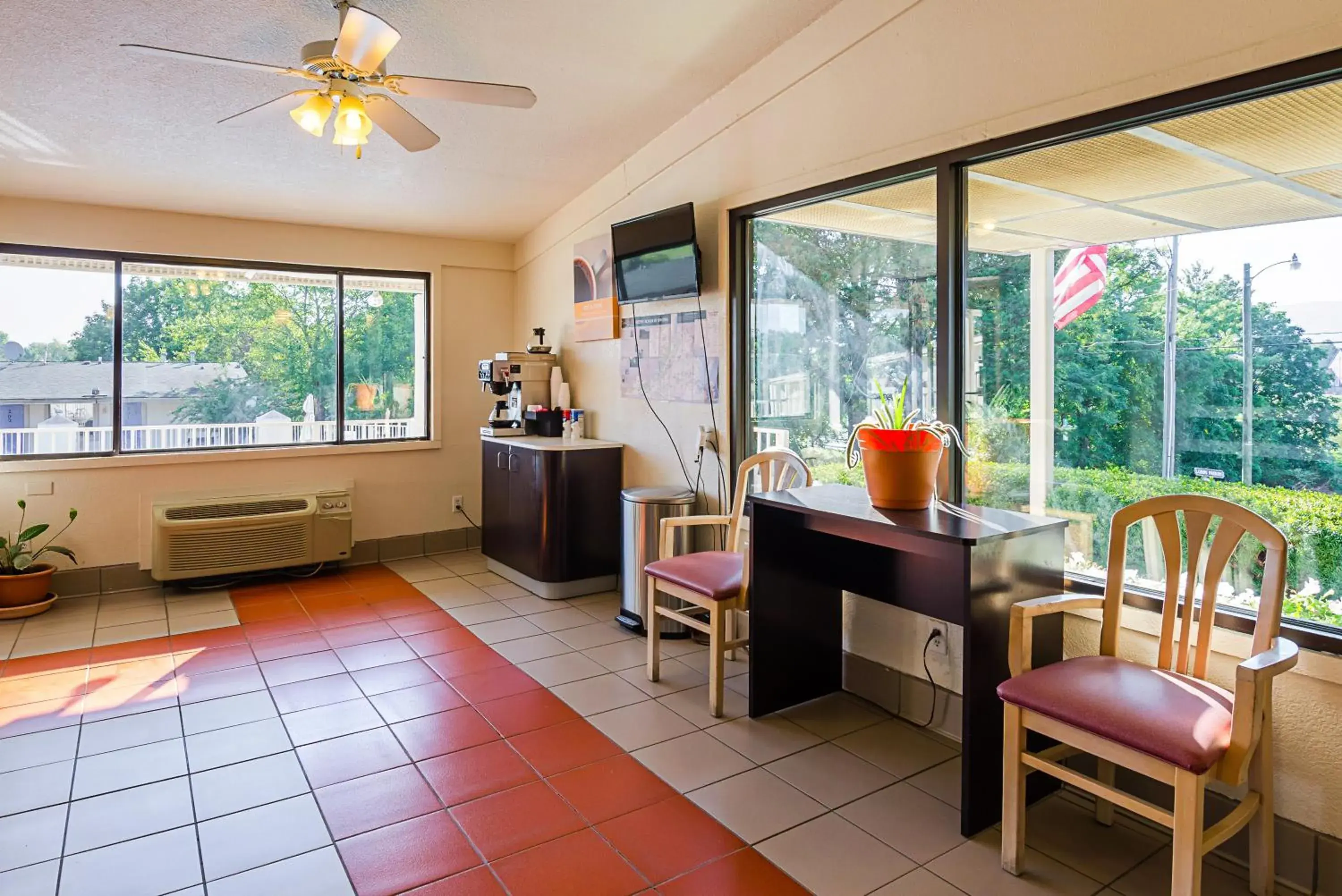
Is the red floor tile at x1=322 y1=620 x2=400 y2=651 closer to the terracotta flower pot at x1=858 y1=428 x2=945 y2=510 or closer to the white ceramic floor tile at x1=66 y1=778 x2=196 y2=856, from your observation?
the white ceramic floor tile at x1=66 y1=778 x2=196 y2=856

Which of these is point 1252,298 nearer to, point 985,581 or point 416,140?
point 985,581

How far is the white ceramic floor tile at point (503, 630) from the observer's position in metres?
4.00

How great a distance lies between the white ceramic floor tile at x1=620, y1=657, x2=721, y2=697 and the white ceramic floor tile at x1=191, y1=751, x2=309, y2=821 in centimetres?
134

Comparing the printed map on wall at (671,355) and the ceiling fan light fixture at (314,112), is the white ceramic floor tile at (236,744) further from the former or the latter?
the printed map on wall at (671,355)

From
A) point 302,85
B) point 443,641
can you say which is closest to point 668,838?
point 443,641

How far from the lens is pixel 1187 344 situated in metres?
2.26

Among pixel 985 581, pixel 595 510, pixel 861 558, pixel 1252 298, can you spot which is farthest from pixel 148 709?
pixel 1252 298

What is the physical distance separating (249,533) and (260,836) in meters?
3.21

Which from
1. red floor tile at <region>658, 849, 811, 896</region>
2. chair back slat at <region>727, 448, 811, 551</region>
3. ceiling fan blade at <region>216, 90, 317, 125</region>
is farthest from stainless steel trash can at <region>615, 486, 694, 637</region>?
ceiling fan blade at <region>216, 90, 317, 125</region>

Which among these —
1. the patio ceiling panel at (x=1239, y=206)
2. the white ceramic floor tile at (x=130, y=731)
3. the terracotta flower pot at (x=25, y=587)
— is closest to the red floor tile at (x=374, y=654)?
the white ceramic floor tile at (x=130, y=731)

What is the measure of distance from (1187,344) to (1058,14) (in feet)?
3.54

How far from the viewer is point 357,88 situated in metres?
2.68

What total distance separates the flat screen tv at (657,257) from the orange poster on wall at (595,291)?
0.60 feet

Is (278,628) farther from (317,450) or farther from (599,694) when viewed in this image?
(599,694)
